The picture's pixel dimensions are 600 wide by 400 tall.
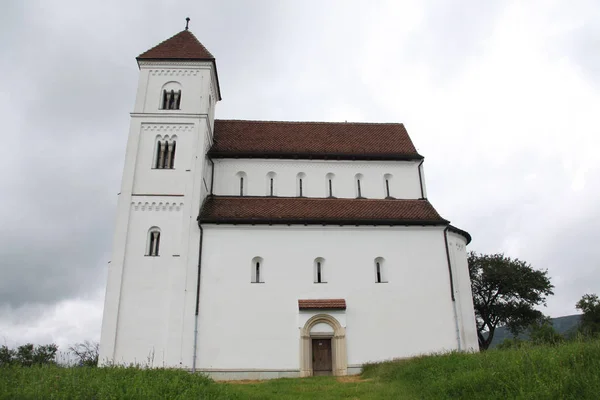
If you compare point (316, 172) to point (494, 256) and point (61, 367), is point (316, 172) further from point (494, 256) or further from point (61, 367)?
point (494, 256)

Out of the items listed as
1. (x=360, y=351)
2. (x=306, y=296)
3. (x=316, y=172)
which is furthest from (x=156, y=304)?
(x=316, y=172)

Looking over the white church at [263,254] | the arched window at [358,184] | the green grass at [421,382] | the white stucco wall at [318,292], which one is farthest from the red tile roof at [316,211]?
A: the green grass at [421,382]

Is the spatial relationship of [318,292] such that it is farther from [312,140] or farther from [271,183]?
[312,140]

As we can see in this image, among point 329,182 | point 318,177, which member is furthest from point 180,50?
point 329,182

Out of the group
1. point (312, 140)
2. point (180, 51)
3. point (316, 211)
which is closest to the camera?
point (316, 211)

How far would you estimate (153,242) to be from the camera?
22.4 m

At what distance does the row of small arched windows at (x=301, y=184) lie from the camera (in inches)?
1022

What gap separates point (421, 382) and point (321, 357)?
8.41m

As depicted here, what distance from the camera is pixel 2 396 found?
8836 mm

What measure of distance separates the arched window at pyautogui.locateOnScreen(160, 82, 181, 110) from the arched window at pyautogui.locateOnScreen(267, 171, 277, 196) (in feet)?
21.5

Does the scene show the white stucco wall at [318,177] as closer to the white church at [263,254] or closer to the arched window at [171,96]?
the white church at [263,254]

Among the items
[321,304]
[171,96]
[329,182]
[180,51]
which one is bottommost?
[321,304]

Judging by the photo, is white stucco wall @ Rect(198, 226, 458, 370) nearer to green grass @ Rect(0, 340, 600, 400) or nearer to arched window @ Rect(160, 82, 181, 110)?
green grass @ Rect(0, 340, 600, 400)

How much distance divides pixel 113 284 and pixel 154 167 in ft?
21.2
